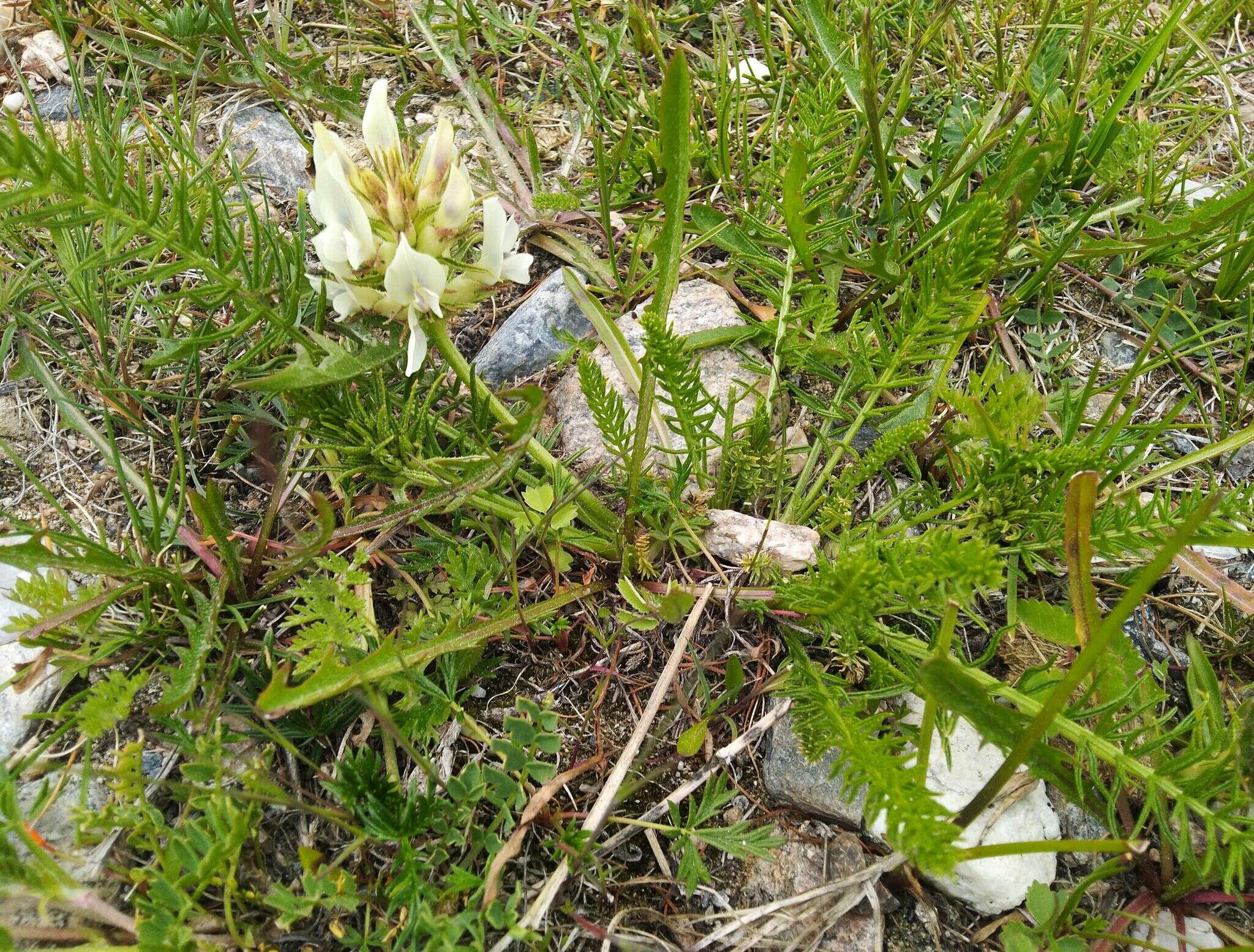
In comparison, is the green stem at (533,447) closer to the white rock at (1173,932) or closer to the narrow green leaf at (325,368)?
the narrow green leaf at (325,368)

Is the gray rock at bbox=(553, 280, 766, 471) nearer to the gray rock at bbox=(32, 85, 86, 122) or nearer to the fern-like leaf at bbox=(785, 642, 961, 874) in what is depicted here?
the fern-like leaf at bbox=(785, 642, 961, 874)

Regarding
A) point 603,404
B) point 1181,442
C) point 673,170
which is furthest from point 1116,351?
point 603,404

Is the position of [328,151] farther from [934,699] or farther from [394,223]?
[934,699]

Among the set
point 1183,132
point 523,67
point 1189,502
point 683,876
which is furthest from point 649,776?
point 1183,132

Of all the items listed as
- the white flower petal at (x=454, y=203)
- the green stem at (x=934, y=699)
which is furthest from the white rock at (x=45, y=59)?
the green stem at (x=934, y=699)

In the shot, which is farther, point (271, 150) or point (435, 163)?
point (271, 150)

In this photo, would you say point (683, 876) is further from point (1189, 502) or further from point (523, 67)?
point (523, 67)
